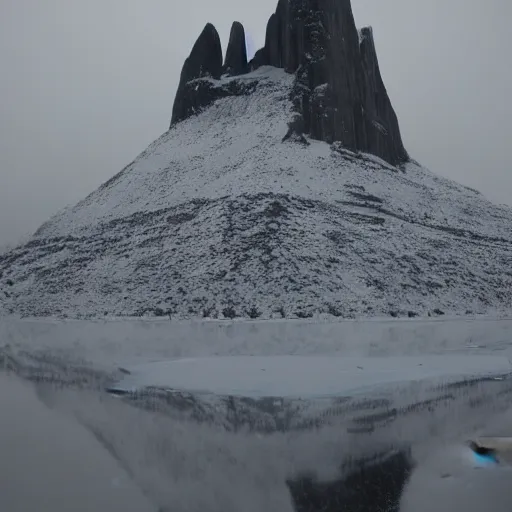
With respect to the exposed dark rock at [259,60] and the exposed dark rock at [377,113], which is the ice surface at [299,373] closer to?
the exposed dark rock at [377,113]

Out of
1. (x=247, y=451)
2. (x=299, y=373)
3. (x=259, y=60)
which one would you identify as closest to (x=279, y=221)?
(x=299, y=373)

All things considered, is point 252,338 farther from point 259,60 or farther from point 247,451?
point 259,60

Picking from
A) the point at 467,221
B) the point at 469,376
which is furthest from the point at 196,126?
the point at 469,376

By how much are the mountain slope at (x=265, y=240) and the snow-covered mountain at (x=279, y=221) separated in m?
0.16

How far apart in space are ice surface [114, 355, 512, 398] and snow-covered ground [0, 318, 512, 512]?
6 cm

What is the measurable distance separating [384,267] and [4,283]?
36.7 m

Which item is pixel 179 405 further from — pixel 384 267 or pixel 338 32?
pixel 338 32

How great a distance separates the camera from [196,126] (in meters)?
70.9

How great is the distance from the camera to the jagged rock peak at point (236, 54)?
261ft

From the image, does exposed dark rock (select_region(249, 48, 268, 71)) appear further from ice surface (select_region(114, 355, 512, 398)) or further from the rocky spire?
ice surface (select_region(114, 355, 512, 398))

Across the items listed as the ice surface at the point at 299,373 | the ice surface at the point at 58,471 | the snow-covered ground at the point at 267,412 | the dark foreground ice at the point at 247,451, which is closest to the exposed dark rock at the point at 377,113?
the snow-covered ground at the point at 267,412

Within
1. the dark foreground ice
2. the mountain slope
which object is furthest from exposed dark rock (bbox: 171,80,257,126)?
the dark foreground ice

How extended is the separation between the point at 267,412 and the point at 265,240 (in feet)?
91.5

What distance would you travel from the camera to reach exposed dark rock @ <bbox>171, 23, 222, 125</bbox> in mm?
77125
